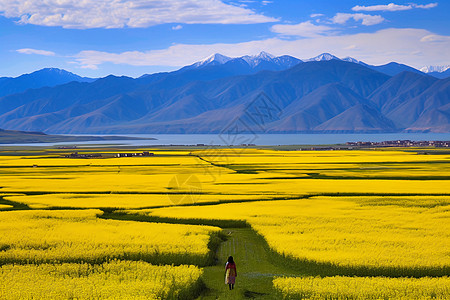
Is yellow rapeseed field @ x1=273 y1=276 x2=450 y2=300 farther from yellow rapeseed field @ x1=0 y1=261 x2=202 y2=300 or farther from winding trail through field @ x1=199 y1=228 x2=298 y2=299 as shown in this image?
yellow rapeseed field @ x1=0 y1=261 x2=202 y2=300

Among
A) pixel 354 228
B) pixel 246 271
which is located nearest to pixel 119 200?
pixel 354 228

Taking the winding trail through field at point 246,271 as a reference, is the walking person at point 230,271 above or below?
above

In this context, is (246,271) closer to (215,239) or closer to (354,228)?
(215,239)

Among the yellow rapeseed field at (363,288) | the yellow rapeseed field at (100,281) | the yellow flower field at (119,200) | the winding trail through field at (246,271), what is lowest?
the winding trail through field at (246,271)

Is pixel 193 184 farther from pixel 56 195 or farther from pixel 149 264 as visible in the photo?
pixel 149 264

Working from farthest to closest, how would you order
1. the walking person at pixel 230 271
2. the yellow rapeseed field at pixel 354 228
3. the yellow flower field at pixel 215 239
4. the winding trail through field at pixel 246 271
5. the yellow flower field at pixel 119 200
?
the yellow flower field at pixel 119 200 → the yellow rapeseed field at pixel 354 228 → the winding trail through field at pixel 246 271 → the walking person at pixel 230 271 → the yellow flower field at pixel 215 239

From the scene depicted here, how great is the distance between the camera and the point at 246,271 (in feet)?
69.9

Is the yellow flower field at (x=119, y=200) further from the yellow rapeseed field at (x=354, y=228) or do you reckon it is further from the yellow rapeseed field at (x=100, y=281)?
the yellow rapeseed field at (x=100, y=281)

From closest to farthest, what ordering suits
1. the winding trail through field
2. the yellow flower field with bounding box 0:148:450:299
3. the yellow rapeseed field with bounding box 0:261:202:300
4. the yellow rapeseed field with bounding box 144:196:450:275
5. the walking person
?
the yellow rapeseed field with bounding box 0:261:202:300, the yellow flower field with bounding box 0:148:450:299, the walking person, the winding trail through field, the yellow rapeseed field with bounding box 144:196:450:275

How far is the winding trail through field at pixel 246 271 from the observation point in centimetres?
1838

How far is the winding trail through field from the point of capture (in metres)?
18.4

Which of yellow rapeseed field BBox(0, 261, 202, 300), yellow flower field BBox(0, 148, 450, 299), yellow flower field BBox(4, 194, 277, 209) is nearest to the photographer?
yellow rapeseed field BBox(0, 261, 202, 300)

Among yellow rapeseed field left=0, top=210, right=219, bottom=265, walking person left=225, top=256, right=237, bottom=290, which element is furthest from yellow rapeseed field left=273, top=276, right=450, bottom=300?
yellow rapeseed field left=0, top=210, right=219, bottom=265

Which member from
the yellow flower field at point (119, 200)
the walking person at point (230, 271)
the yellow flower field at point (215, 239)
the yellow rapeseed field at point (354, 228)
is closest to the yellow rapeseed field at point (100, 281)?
the yellow flower field at point (215, 239)
